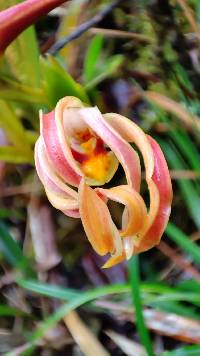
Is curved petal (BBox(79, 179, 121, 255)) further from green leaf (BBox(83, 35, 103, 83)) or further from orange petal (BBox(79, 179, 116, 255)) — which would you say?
green leaf (BBox(83, 35, 103, 83))

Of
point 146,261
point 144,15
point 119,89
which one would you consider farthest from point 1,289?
point 144,15

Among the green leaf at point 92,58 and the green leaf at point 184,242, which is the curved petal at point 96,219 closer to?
the green leaf at point 184,242

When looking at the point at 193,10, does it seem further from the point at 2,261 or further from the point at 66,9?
the point at 2,261

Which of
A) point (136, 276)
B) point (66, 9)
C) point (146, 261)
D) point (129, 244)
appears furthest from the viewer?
point (66, 9)

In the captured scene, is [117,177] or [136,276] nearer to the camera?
[136,276]

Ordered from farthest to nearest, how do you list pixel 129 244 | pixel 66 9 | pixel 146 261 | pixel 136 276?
pixel 66 9 < pixel 146 261 < pixel 136 276 < pixel 129 244
